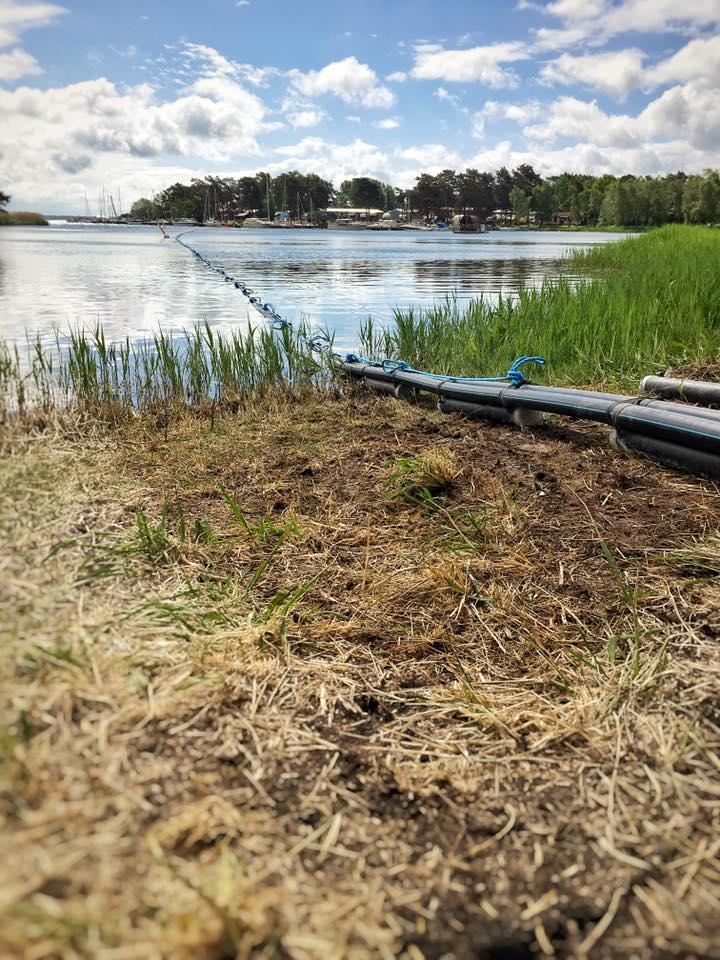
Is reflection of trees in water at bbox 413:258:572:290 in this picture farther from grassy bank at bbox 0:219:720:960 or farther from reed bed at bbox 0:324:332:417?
grassy bank at bbox 0:219:720:960

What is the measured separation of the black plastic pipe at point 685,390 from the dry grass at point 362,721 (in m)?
0.92

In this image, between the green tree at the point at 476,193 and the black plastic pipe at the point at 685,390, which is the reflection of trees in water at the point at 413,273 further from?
the green tree at the point at 476,193

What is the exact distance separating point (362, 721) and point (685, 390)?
2806 mm

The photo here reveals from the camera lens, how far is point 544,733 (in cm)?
156

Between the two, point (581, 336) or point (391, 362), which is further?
point (581, 336)

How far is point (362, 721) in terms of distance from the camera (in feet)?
5.32

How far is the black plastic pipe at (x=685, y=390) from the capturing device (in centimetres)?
343

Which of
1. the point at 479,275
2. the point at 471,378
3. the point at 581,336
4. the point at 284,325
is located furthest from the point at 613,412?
the point at 479,275

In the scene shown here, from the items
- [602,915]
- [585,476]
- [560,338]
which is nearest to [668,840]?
[602,915]

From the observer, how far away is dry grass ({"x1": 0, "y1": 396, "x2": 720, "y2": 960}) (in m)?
1.01

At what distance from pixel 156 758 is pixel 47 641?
1.15ft

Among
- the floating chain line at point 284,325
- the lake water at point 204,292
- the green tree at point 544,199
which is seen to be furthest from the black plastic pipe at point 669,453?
the green tree at point 544,199

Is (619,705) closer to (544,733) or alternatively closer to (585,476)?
(544,733)

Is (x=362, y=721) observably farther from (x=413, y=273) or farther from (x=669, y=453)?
(x=413, y=273)
